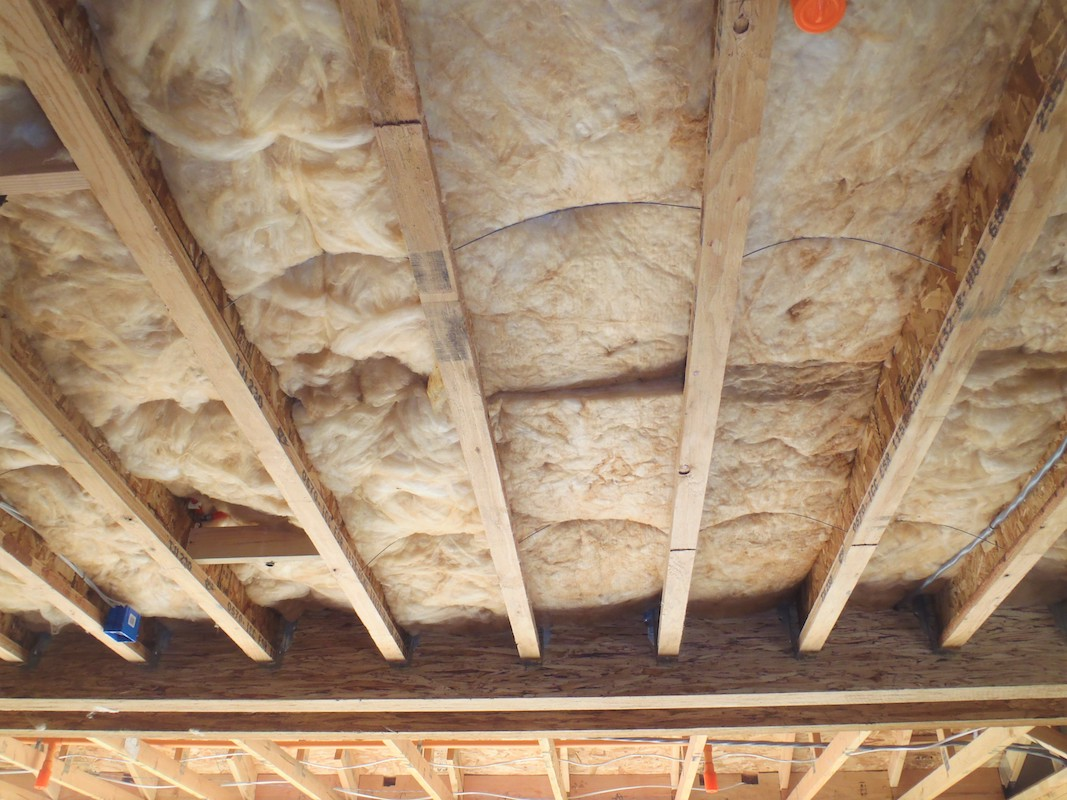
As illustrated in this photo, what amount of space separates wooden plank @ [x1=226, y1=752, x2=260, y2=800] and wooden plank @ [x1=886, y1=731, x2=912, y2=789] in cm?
369

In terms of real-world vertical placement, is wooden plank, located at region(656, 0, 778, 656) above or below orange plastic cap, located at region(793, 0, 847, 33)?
below

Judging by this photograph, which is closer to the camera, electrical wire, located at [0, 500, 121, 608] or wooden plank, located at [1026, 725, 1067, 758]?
electrical wire, located at [0, 500, 121, 608]

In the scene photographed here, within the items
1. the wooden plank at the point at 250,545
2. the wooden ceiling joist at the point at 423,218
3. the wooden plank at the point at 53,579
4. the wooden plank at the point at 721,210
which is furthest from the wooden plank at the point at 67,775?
the wooden plank at the point at 721,210

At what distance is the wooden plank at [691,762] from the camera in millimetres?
3436

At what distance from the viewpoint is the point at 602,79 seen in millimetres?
1335

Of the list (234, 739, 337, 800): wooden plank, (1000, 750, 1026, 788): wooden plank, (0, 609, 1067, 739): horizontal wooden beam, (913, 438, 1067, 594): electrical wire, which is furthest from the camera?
(1000, 750, 1026, 788): wooden plank

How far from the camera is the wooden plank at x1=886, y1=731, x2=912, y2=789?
14.1 ft

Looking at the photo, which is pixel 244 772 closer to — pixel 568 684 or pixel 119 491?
pixel 568 684

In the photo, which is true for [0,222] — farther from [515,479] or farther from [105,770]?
[105,770]

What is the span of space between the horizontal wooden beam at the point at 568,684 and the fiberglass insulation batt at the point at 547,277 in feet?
1.14

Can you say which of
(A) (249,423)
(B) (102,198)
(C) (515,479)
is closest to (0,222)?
(B) (102,198)

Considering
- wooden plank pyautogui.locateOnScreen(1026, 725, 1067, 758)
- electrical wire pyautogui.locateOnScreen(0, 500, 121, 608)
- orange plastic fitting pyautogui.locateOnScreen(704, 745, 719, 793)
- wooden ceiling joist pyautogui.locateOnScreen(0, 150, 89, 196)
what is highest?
wooden ceiling joist pyautogui.locateOnScreen(0, 150, 89, 196)

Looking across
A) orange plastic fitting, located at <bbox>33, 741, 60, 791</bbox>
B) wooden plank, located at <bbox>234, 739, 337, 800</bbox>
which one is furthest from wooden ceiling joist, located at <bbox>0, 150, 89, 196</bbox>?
orange plastic fitting, located at <bbox>33, 741, 60, 791</bbox>

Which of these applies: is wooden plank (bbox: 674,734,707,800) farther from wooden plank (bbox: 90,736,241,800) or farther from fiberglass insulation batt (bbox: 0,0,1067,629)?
wooden plank (bbox: 90,736,241,800)
